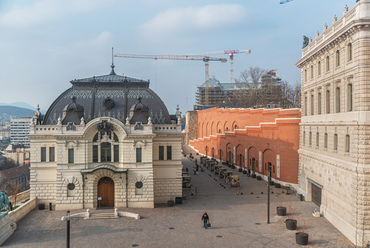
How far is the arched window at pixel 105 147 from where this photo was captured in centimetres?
3416

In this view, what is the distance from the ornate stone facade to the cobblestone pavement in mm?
2018

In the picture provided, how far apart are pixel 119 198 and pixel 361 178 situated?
2225 cm

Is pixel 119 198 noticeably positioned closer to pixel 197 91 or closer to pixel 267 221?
pixel 267 221

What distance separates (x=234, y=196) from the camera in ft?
132

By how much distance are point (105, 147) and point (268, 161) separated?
84.0ft

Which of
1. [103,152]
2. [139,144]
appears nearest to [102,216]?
[103,152]

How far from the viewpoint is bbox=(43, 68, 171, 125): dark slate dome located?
118 ft

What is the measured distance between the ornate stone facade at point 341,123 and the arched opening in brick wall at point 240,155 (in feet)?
77.8

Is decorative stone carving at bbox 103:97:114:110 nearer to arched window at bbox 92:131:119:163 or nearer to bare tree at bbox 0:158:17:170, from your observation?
arched window at bbox 92:131:119:163

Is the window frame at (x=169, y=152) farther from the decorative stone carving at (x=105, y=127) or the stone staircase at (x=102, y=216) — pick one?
the stone staircase at (x=102, y=216)

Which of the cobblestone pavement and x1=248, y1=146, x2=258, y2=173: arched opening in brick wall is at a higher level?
x1=248, y1=146, x2=258, y2=173: arched opening in brick wall

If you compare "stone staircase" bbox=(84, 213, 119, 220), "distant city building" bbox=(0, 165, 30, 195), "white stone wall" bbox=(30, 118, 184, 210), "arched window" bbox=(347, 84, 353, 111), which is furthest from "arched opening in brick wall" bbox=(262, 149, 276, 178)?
"distant city building" bbox=(0, 165, 30, 195)

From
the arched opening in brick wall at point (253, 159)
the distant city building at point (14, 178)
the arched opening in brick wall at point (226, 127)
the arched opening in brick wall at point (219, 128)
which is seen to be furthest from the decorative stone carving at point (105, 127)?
the distant city building at point (14, 178)

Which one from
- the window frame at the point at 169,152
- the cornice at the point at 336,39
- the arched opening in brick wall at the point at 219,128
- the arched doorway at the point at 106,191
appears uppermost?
the cornice at the point at 336,39
